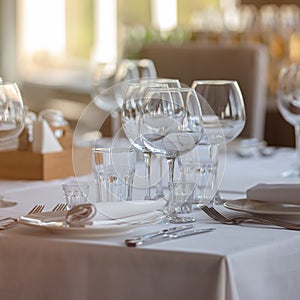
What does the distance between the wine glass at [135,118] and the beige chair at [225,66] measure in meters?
1.38

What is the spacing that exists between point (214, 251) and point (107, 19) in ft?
20.6

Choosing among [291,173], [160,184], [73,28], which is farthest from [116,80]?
[73,28]

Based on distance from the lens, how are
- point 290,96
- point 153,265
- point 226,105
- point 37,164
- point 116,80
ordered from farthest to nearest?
1. point 116,80
2. point 290,96
3. point 37,164
4. point 226,105
5. point 153,265

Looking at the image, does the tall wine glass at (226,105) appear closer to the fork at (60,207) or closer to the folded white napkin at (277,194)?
the folded white napkin at (277,194)

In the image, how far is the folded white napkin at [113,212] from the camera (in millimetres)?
1218

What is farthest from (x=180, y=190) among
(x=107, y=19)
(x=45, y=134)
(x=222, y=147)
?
(x=107, y=19)

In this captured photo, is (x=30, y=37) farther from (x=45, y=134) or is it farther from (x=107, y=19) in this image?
(x=45, y=134)

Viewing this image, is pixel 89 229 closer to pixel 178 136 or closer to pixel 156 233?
pixel 156 233

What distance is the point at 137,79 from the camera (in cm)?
217

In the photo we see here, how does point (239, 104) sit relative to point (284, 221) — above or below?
above

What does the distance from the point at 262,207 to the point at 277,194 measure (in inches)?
1.4

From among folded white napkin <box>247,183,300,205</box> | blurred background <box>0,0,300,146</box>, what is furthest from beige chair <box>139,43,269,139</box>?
blurred background <box>0,0,300,146</box>

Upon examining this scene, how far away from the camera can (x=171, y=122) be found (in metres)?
1.28

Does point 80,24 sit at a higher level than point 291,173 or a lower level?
higher
